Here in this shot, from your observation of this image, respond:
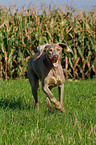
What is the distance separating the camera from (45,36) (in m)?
10.6

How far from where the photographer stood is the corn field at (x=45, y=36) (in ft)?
34.4

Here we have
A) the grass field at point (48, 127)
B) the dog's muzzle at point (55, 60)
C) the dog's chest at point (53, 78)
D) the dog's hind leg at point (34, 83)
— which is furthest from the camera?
the dog's hind leg at point (34, 83)

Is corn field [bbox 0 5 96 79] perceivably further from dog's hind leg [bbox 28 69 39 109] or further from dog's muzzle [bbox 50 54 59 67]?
dog's muzzle [bbox 50 54 59 67]

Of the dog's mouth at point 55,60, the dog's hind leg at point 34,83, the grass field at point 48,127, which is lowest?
the grass field at point 48,127

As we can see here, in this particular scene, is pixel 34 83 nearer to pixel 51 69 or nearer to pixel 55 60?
pixel 51 69

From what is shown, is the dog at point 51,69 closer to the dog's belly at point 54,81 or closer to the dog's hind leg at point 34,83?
the dog's belly at point 54,81

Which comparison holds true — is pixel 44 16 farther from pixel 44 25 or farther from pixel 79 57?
pixel 79 57

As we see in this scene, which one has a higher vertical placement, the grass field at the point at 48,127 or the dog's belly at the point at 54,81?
the dog's belly at the point at 54,81

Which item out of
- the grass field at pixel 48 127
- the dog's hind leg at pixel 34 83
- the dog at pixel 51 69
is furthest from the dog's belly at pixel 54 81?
the dog's hind leg at pixel 34 83

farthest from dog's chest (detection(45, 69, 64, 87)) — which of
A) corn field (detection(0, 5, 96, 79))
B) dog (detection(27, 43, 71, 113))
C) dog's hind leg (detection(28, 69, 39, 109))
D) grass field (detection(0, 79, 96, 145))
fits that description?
corn field (detection(0, 5, 96, 79))

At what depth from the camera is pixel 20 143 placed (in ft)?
11.0

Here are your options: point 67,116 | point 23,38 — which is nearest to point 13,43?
point 23,38

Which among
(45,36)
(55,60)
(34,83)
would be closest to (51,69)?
(55,60)

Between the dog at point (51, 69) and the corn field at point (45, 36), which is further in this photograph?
the corn field at point (45, 36)
